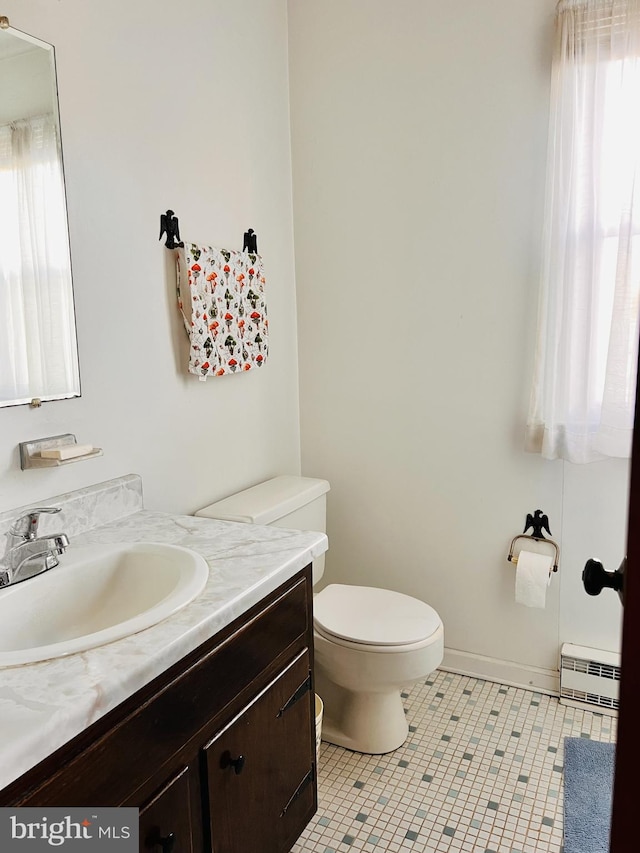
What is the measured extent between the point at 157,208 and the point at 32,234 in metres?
0.44

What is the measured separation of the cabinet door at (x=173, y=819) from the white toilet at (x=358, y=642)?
85cm

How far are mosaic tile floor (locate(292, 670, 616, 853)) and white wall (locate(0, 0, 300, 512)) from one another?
38.1 inches

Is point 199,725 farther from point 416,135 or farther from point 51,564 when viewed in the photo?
point 416,135

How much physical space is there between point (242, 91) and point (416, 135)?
2.03 ft

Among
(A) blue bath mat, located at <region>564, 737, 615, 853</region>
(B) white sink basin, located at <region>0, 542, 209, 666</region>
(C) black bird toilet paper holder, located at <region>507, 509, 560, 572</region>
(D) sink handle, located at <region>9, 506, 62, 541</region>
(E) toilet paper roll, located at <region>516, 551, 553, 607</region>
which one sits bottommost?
(A) blue bath mat, located at <region>564, 737, 615, 853</region>

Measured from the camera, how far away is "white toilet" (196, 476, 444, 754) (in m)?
1.85

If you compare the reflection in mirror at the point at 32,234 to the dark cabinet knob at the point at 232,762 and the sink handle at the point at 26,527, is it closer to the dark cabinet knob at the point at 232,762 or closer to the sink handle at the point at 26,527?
the sink handle at the point at 26,527

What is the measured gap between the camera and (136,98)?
1673 mm

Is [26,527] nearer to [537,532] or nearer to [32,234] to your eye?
[32,234]

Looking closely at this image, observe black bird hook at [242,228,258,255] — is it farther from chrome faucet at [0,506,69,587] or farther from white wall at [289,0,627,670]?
chrome faucet at [0,506,69,587]

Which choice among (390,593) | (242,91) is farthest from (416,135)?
(390,593)

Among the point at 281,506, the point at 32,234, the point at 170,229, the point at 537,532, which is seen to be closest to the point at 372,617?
the point at 281,506

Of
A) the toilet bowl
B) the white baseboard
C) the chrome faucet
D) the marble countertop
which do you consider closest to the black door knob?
the marble countertop

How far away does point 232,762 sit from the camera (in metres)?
1.17
